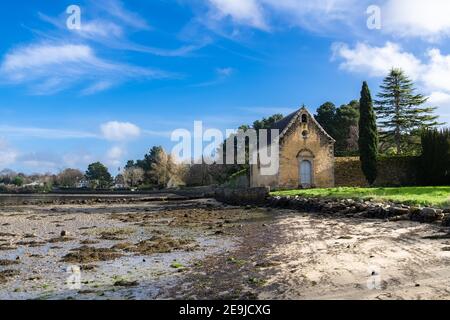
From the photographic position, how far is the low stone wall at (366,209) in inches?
656

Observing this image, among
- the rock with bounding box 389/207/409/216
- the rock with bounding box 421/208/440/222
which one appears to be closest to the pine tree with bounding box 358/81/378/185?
the rock with bounding box 389/207/409/216

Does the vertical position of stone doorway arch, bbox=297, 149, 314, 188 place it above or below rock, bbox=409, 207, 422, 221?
above

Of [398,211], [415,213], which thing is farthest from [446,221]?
[398,211]

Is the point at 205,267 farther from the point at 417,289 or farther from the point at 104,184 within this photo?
the point at 104,184

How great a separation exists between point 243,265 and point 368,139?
33.4 m

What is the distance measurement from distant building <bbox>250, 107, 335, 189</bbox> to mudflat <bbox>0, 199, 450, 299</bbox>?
25.2m

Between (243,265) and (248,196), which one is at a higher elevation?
(248,196)

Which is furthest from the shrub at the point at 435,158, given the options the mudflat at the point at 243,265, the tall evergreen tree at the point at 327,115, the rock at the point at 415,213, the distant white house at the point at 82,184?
the distant white house at the point at 82,184

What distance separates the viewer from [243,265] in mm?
10773

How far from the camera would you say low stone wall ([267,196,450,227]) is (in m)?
16.7

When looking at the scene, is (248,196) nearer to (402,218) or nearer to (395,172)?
(395,172)

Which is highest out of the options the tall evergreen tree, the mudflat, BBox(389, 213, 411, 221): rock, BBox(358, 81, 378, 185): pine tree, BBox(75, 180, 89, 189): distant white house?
the tall evergreen tree

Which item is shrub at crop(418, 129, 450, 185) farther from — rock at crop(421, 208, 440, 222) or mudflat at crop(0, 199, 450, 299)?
mudflat at crop(0, 199, 450, 299)

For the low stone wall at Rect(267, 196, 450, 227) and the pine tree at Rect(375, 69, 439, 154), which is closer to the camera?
the low stone wall at Rect(267, 196, 450, 227)
